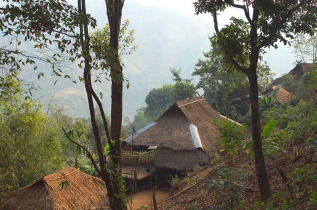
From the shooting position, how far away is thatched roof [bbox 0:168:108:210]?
28.1 ft

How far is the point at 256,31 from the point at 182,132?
34.5ft

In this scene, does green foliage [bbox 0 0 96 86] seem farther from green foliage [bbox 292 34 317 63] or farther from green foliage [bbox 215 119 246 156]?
green foliage [bbox 292 34 317 63]

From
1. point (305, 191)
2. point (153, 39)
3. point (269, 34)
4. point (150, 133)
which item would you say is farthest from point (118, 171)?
point (153, 39)

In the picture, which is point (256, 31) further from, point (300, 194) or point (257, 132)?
point (300, 194)

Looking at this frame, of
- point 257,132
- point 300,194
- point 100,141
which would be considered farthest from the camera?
point 257,132

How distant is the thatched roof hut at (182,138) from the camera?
1459 cm

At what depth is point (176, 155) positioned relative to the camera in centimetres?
1495

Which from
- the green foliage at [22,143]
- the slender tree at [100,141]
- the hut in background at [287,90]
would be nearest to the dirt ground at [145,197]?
the green foliage at [22,143]

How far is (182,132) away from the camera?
16.0 meters

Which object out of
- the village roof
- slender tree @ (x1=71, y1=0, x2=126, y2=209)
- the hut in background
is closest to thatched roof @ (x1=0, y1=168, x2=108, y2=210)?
slender tree @ (x1=71, y1=0, x2=126, y2=209)

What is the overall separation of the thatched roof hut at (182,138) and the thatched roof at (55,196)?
554 centimetres

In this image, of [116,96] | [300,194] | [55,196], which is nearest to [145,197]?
[55,196]

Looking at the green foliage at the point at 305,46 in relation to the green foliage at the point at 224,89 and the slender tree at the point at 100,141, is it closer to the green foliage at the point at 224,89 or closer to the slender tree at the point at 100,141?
the green foliage at the point at 224,89

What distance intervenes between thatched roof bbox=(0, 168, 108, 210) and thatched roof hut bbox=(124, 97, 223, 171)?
18.2 feet
